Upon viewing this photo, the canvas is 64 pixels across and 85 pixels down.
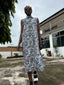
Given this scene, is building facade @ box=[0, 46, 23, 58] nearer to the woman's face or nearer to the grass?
the grass

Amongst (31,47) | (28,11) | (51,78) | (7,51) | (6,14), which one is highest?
(6,14)

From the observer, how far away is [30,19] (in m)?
1.77

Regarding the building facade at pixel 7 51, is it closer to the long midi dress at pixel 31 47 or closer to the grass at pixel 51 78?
the grass at pixel 51 78

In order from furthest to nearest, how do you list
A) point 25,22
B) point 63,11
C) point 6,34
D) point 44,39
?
point 44,39 < point 63,11 < point 6,34 < point 25,22

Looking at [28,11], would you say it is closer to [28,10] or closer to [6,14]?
[28,10]

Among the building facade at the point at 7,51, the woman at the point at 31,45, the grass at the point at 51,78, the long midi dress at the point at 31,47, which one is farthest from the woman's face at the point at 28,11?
the building facade at the point at 7,51

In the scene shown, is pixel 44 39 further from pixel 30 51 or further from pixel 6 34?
pixel 30 51

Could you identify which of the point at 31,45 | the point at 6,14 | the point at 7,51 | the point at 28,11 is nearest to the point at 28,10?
the point at 28,11

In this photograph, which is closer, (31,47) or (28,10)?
(31,47)

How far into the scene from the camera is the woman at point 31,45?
164 cm

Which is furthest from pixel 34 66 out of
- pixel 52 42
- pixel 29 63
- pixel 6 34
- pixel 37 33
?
pixel 52 42

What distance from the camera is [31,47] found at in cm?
167

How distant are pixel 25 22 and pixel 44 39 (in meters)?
12.4

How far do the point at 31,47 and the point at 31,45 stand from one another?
0.04m
